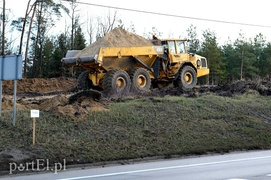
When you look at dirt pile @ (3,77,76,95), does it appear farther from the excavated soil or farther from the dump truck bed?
the dump truck bed

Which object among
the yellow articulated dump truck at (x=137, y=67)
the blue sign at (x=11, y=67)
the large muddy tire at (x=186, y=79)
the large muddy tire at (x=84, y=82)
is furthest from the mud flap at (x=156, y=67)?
the blue sign at (x=11, y=67)

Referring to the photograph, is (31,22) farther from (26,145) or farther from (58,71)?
(26,145)

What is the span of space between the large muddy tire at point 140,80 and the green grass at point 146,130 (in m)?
1.68

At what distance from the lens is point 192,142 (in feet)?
65.5

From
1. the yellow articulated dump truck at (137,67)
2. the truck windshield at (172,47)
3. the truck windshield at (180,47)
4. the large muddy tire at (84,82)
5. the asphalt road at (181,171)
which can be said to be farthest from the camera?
the truck windshield at (180,47)

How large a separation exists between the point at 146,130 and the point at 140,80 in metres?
6.62

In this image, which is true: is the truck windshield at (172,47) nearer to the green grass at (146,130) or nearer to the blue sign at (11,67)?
the green grass at (146,130)

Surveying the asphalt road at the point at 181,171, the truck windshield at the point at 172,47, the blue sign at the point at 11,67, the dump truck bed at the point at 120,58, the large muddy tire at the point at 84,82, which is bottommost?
the asphalt road at the point at 181,171

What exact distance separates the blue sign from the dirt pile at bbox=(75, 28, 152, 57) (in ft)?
22.5

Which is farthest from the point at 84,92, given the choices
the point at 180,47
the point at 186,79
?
the point at 186,79

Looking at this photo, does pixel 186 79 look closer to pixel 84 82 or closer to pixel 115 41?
pixel 115 41

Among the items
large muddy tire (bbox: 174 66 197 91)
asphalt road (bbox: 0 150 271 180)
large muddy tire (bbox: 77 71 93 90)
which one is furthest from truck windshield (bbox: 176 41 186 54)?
asphalt road (bbox: 0 150 271 180)

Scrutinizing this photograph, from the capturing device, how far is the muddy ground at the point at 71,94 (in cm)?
2025

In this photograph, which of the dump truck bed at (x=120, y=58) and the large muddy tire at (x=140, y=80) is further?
the large muddy tire at (x=140, y=80)
